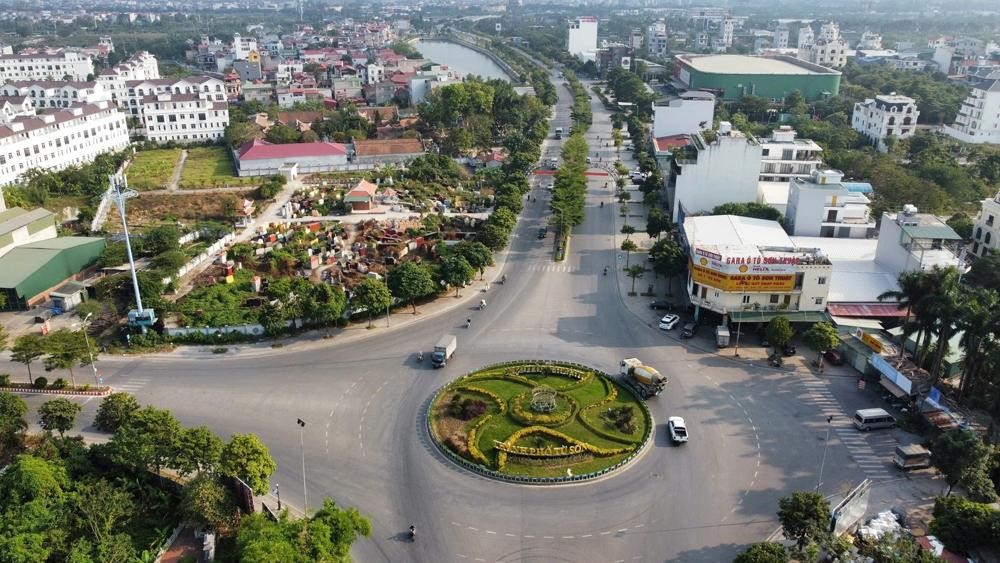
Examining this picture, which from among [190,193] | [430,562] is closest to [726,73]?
[190,193]

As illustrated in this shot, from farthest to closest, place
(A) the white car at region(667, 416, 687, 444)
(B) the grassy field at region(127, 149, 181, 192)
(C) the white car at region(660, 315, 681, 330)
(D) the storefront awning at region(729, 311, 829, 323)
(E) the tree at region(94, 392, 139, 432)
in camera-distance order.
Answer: (B) the grassy field at region(127, 149, 181, 192)
(C) the white car at region(660, 315, 681, 330)
(D) the storefront awning at region(729, 311, 829, 323)
(E) the tree at region(94, 392, 139, 432)
(A) the white car at region(667, 416, 687, 444)

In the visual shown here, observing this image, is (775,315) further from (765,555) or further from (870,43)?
(870,43)

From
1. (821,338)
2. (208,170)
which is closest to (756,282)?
(821,338)

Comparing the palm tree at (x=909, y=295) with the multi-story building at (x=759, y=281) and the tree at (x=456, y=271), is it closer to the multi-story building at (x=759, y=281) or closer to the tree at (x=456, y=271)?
the multi-story building at (x=759, y=281)

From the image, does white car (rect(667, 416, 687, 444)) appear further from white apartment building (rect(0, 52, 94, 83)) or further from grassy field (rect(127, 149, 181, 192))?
white apartment building (rect(0, 52, 94, 83))

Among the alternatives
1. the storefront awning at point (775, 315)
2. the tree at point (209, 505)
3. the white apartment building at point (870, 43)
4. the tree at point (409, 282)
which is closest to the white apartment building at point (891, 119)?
the storefront awning at point (775, 315)

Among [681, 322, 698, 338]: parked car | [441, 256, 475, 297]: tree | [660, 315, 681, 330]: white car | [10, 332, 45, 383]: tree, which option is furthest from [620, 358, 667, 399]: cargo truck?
[10, 332, 45, 383]: tree

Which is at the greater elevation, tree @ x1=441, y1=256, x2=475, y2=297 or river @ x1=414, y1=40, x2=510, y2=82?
river @ x1=414, y1=40, x2=510, y2=82
